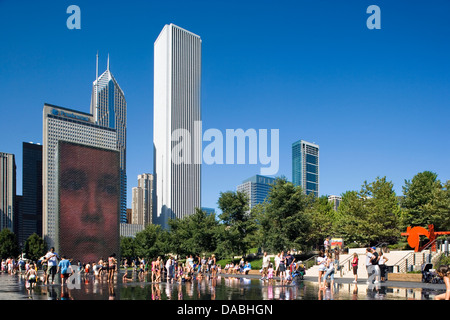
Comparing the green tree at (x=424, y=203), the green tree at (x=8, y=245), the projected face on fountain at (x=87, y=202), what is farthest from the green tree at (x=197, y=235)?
the green tree at (x=8, y=245)

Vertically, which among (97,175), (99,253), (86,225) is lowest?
(99,253)

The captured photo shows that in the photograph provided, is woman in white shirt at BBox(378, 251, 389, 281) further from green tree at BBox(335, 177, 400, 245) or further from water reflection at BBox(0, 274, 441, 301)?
green tree at BBox(335, 177, 400, 245)

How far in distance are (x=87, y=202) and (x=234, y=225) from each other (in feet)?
67.1

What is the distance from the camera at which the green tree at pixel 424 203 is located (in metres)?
42.0

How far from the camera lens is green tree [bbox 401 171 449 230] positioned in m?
42.0

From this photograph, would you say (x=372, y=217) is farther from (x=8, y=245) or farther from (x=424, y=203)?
(x=8, y=245)

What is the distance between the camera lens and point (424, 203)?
47875mm

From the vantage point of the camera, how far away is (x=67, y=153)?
6019 centimetres

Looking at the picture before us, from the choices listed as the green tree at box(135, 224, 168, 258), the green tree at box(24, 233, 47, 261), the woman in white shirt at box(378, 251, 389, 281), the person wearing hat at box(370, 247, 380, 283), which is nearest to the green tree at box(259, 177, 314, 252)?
the woman in white shirt at box(378, 251, 389, 281)

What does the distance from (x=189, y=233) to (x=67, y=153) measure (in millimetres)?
21116

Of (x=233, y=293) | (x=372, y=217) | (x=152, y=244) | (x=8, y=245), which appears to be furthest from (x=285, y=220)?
(x=8, y=245)
